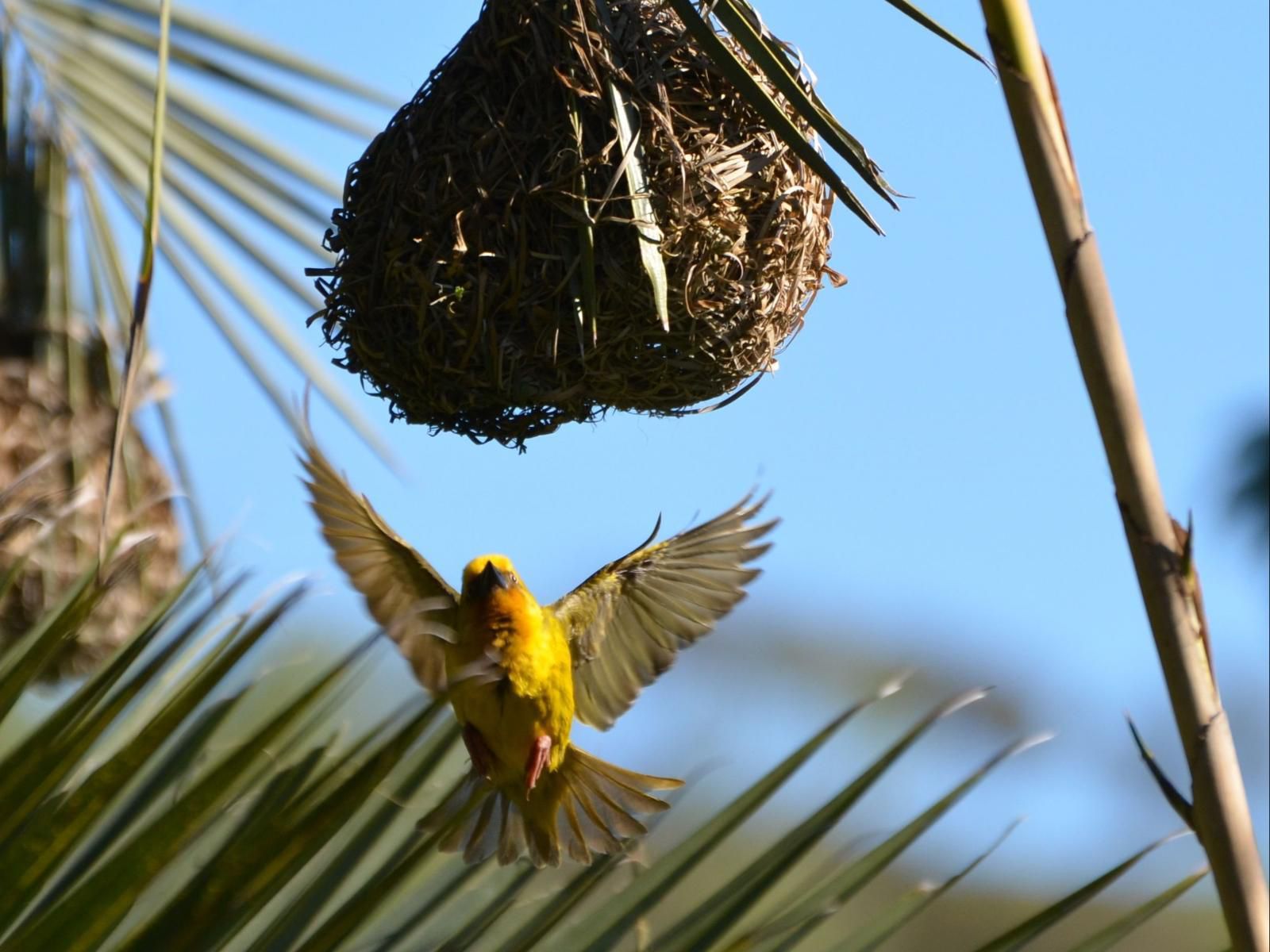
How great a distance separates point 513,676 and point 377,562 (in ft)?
0.80

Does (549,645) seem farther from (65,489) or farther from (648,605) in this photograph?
(65,489)

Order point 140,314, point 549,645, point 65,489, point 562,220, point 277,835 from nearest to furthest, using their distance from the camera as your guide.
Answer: point 277,835, point 140,314, point 562,220, point 549,645, point 65,489

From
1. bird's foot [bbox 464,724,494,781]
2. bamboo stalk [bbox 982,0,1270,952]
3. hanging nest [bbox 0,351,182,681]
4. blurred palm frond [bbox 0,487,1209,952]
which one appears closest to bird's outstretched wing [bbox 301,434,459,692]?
bird's foot [bbox 464,724,494,781]

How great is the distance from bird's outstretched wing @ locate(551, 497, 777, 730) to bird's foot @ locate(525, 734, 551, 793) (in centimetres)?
11

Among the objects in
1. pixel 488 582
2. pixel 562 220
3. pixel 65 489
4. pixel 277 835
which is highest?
pixel 65 489

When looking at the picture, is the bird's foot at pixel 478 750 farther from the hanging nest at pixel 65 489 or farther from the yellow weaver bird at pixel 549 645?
the hanging nest at pixel 65 489

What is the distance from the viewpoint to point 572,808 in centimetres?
224

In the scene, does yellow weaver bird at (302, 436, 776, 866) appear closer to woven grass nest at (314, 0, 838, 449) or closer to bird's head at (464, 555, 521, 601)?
bird's head at (464, 555, 521, 601)

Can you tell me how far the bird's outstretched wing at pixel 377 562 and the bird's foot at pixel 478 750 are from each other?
0.14m

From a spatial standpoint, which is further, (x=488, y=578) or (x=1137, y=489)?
(x=488, y=578)

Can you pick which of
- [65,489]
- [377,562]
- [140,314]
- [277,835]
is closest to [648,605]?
[377,562]

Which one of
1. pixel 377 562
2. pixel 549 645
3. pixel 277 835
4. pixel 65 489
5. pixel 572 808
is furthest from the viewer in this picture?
pixel 65 489

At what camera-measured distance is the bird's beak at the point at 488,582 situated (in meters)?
2.07

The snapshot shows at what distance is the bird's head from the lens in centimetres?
208
